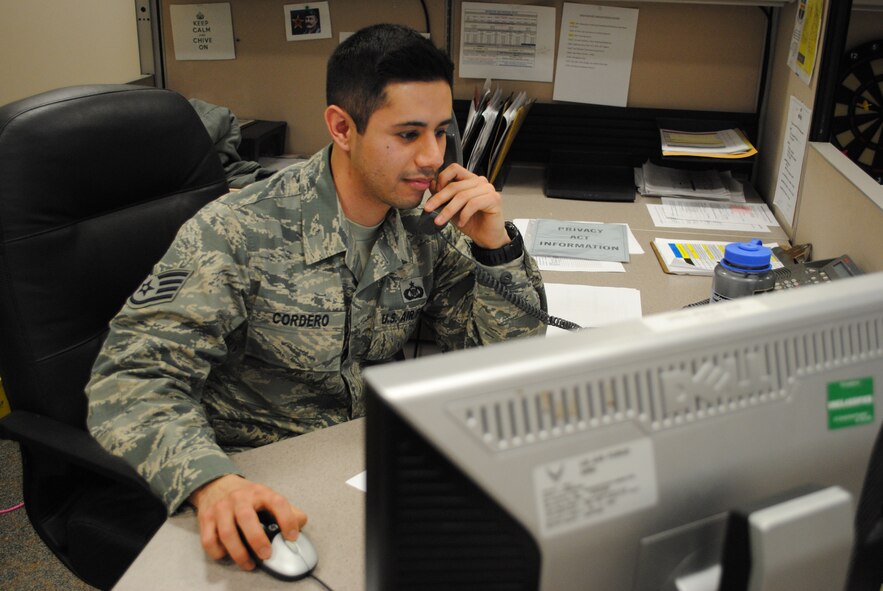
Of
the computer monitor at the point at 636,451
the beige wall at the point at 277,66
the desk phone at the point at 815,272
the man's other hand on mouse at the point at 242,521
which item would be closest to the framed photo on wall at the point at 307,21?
the beige wall at the point at 277,66

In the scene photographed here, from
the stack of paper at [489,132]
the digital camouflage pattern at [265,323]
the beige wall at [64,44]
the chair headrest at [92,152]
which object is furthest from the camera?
the beige wall at [64,44]

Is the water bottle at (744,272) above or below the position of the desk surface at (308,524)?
above

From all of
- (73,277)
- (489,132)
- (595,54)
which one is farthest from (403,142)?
(595,54)

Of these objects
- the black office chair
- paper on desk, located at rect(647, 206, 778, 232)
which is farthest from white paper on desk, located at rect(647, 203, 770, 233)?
the black office chair

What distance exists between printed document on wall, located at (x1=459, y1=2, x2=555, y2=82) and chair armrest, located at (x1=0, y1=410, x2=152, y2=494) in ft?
4.23

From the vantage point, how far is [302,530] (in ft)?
2.77

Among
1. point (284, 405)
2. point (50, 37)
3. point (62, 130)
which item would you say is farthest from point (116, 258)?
point (50, 37)

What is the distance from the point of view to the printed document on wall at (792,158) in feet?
5.35

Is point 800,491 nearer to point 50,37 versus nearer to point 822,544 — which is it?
point 822,544

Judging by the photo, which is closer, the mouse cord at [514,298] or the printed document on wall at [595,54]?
the mouse cord at [514,298]

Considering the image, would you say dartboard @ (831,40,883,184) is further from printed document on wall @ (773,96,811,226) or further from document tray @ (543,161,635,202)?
document tray @ (543,161,635,202)

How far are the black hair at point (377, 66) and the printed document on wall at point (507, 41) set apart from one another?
33.7 inches

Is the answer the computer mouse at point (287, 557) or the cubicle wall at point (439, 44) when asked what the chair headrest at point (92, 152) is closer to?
the computer mouse at point (287, 557)

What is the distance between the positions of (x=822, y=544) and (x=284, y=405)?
877 mm
